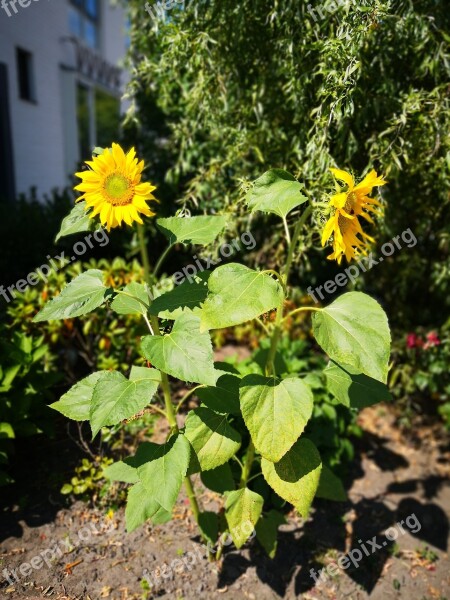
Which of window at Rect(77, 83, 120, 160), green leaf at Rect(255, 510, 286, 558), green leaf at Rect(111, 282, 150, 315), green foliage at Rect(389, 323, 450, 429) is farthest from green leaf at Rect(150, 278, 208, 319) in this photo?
window at Rect(77, 83, 120, 160)

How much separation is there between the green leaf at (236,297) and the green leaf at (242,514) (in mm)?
863

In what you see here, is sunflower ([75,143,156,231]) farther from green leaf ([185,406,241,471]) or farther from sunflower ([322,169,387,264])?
green leaf ([185,406,241,471])

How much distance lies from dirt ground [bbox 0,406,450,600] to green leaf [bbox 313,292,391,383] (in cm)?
135

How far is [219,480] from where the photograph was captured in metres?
1.82

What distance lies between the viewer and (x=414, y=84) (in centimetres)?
258

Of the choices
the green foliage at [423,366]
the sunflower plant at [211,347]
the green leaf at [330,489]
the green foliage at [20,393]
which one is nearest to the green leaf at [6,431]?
the green foliage at [20,393]

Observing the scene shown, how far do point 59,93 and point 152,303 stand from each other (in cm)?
883

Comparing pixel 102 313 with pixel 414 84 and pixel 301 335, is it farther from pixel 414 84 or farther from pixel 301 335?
pixel 414 84

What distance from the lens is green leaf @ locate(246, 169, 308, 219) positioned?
1.39 m

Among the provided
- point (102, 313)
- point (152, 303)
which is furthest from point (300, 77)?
point (102, 313)

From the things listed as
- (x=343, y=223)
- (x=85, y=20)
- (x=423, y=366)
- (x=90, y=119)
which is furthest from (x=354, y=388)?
(x=85, y=20)
